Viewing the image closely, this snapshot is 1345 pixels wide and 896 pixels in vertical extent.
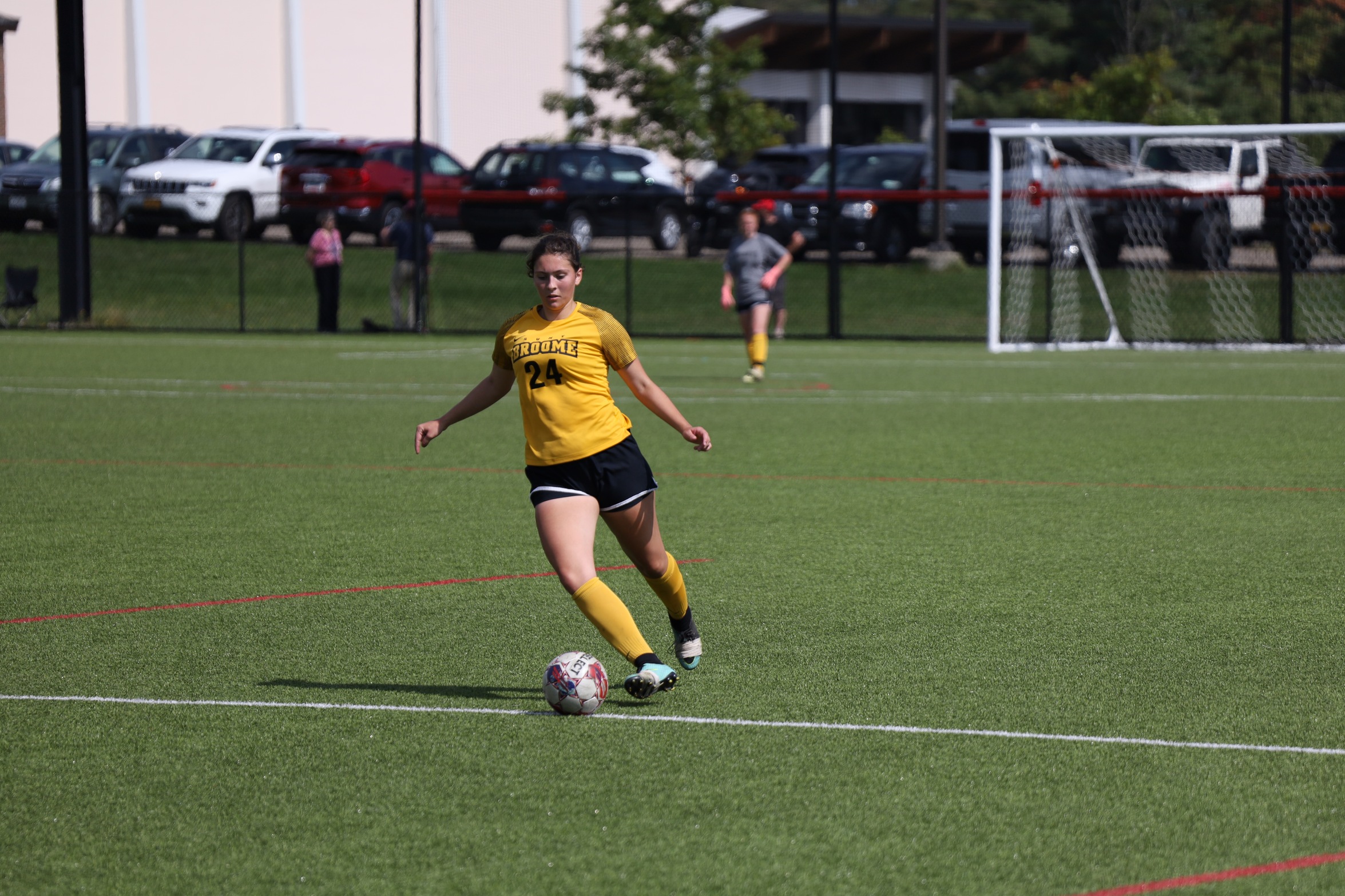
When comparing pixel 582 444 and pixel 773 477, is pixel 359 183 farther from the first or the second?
pixel 582 444

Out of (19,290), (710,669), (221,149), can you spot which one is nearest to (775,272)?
(710,669)

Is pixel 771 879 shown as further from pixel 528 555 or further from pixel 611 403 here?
pixel 528 555

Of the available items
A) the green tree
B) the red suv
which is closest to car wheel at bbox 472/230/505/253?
the red suv

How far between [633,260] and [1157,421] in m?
16.9

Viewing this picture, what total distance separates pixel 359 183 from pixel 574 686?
1090 inches

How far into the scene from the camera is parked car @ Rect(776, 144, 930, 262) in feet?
99.5

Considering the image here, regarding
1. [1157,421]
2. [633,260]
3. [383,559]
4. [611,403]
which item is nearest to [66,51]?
[633,260]

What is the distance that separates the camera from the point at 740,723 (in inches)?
224

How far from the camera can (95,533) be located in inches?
378

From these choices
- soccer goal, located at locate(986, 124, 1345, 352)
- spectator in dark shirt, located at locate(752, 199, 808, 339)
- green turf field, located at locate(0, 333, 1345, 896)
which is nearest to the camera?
green turf field, located at locate(0, 333, 1345, 896)

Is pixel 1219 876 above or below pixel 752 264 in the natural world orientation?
below

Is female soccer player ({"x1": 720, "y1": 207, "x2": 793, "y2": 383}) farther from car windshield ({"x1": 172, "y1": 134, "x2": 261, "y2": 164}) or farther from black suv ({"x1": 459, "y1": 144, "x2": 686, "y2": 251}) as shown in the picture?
car windshield ({"x1": 172, "y1": 134, "x2": 261, "y2": 164})

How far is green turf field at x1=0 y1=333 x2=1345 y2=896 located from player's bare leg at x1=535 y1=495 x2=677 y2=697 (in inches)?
6.1

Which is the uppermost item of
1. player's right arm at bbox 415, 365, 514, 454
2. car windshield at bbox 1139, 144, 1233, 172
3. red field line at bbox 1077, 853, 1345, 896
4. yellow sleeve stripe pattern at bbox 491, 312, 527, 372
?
car windshield at bbox 1139, 144, 1233, 172
